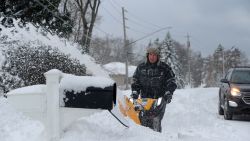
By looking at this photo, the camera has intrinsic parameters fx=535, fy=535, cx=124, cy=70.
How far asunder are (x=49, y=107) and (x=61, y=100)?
0.16 m

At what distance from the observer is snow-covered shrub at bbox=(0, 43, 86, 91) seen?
42.5ft

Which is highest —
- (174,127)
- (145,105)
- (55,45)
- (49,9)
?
(49,9)

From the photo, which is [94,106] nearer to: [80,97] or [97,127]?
[80,97]

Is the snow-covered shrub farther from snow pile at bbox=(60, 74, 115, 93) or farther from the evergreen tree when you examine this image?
the evergreen tree

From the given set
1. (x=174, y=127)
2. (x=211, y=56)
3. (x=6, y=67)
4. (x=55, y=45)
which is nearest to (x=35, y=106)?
(x=6, y=67)

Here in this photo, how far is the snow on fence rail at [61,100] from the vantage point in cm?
592

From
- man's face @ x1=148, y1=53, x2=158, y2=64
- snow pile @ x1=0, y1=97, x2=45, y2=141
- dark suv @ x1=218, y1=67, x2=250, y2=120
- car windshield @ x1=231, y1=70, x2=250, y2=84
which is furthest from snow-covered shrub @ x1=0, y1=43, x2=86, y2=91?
car windshield @ x1=231, y1=70, x2=250, y2=84

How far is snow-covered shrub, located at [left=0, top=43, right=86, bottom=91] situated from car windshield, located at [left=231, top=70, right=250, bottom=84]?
5385mm

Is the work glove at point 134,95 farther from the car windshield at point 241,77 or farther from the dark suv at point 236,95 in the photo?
the car windshield at point 241,77

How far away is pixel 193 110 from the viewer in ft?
63.3

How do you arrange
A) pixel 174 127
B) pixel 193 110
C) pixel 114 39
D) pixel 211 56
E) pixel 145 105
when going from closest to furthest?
pixel 145 105 → pixel 174 127 → pixel 193 110 → pixel 114 39 → pixel 211 56

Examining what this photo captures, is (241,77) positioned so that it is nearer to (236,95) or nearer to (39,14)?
Answer: (236,95)

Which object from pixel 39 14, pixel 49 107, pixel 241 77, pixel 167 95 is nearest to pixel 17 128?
pixel 49 107

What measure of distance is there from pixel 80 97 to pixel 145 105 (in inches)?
105
